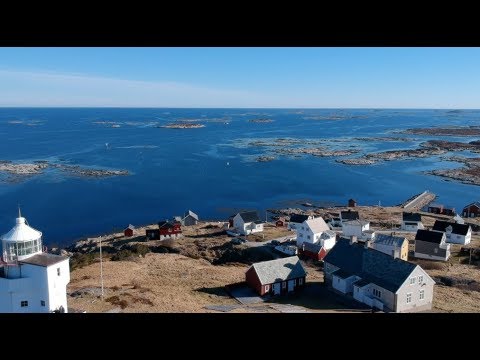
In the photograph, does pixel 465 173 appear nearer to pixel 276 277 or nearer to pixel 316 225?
pixel 316 225

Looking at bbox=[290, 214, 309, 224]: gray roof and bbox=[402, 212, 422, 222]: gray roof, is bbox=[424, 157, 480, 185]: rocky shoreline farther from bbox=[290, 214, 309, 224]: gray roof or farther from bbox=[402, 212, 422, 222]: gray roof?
bbox=[290, 214, 309, 224]: gray roof

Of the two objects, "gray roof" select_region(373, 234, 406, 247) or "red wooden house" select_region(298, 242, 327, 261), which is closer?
"gray roof" select_region(373, 234, 406, 247)

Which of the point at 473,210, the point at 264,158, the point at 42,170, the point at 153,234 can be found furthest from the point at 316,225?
the point at 264,158

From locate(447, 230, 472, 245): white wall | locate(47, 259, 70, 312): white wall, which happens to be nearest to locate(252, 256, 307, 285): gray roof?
locate(47, 259, 70, 312): white wall

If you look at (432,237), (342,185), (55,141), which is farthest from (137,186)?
(55,141)

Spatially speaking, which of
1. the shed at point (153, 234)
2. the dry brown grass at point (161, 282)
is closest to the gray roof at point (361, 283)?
the dry brown grass at point (161, 282)

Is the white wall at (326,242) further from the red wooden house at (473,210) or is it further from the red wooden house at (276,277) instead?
the red wooden house at (473,210)
